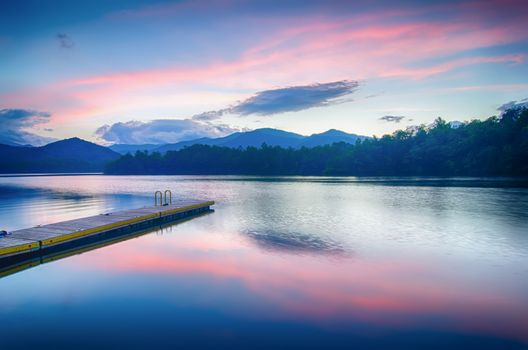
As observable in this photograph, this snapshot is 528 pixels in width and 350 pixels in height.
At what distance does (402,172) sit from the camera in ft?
289

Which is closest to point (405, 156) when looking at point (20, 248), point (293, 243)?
point (293, 243)

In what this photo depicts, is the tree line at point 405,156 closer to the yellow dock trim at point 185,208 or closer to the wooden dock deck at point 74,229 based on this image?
the yellow dock trim at point 185,208

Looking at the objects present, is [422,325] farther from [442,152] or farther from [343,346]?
[442,152]

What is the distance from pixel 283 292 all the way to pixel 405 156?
8764 centimetres

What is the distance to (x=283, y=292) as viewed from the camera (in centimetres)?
906

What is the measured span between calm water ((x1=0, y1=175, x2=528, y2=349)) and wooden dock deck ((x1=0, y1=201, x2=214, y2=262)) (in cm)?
111

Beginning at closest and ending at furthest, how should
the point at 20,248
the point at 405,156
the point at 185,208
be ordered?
1. the point at 20,248
2. the point at 185,208
3. the point at 405,156

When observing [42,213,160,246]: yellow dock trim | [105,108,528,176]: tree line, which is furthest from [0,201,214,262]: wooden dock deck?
[105,108,528,176]: tree line

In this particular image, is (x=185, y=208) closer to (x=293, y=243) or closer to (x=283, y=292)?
(x=293, y=243)

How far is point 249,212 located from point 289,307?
16.4 meters

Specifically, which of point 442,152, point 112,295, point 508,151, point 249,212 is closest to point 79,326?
point 112,295

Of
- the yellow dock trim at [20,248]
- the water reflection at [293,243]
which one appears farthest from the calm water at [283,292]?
the yellow dock trim at [20,248]

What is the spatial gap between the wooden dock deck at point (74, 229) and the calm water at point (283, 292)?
3.64 feet

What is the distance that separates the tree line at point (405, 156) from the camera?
226ft
